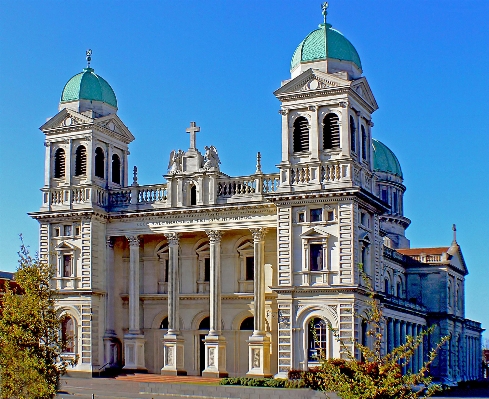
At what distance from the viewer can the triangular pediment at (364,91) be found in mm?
48853

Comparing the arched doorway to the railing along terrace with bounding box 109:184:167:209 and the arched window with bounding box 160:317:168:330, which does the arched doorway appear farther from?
the railing along terrace with bounding box 109:184:167:209

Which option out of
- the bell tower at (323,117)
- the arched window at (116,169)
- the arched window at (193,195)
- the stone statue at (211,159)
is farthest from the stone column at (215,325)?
the arched window at (116,169)

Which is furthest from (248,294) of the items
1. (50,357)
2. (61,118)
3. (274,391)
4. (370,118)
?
(50,357)

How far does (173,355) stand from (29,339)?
2181cm

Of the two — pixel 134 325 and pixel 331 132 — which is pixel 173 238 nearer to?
pixel 134 325

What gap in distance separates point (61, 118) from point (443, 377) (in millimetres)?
36542

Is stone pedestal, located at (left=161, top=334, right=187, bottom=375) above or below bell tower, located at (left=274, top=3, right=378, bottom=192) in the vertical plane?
A: below

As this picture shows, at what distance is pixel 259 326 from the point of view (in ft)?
163

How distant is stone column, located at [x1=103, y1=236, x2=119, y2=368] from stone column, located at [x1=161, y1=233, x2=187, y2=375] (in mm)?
3992

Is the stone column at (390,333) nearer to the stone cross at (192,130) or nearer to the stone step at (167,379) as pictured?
the stone step at (167,379)

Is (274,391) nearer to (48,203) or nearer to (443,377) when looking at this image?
(48,203)

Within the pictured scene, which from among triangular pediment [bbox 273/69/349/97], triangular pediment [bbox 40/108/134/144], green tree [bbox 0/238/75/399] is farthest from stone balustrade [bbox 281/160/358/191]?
green tree [bbox 0/238/75/399]

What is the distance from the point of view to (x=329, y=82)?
47812 millimetres

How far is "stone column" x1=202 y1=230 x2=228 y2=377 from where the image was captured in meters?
50.5
